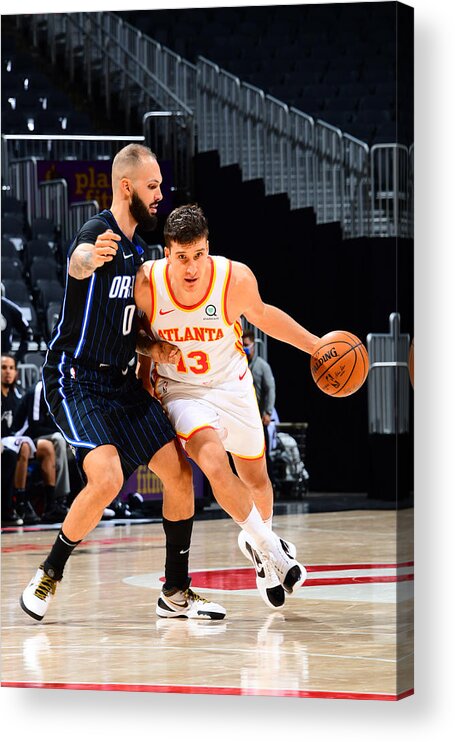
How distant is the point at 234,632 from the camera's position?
5.39 m

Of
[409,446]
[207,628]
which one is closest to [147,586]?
[207,628]

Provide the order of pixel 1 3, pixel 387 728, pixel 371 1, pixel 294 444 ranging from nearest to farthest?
pixel 387 728
pixel 371 1
pixel 1 3
pixel 294 444

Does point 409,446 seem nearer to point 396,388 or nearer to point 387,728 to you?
point 396,388

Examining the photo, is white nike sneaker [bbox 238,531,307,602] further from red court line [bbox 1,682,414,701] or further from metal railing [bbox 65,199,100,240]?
metal railing [bbox 65,199,100,240]

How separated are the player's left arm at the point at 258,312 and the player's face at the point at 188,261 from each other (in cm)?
16

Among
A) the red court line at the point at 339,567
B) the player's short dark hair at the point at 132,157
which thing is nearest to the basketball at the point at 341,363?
the player's short dark hair at the point at 132,157

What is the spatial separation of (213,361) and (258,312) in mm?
286

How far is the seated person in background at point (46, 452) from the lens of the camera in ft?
25.9

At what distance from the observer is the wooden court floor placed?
16.0 ft

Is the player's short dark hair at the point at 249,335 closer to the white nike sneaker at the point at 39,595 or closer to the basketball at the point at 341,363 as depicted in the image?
the basketball at the point at 341,363

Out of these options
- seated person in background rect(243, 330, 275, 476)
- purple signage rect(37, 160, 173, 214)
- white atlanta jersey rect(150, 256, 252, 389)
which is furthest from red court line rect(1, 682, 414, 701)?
purple signage rect(37, 160, 173, 214)

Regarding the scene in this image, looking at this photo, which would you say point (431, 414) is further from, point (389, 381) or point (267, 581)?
point (389, 381)

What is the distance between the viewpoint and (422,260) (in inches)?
197

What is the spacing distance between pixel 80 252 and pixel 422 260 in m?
1.29
